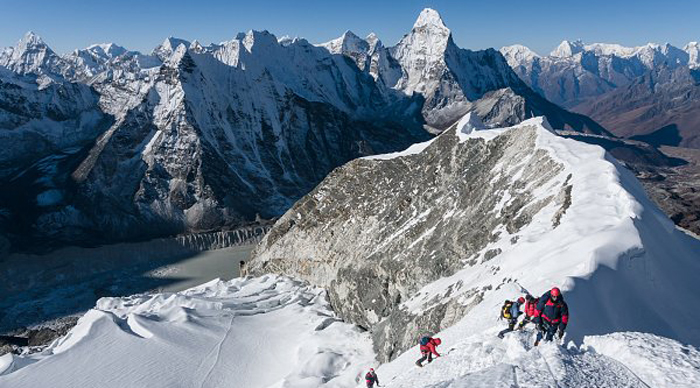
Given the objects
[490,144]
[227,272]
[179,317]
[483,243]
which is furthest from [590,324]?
[227,272]

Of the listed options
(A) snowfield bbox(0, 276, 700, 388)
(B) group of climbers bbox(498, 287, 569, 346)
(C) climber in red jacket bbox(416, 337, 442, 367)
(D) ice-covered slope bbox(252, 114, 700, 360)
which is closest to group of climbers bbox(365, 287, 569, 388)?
(B) group of climbers bbox(498, 287, 569, 346)

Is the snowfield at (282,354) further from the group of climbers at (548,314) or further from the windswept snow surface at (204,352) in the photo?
the group of climbers at (548,314)

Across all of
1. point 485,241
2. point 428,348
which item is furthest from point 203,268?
point 428,348

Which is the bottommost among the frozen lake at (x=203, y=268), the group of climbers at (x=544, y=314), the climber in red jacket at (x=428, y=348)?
the frozen lake at (x=203, y=268)

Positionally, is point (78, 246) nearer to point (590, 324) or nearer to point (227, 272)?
point (227, 272)

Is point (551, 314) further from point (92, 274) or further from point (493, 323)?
point (92, 274)

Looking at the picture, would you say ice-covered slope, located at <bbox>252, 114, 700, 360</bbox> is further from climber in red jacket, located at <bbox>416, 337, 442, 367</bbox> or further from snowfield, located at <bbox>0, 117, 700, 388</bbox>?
climber in red jacket, located at <bbox>416, 337, 442, 367</bbox>

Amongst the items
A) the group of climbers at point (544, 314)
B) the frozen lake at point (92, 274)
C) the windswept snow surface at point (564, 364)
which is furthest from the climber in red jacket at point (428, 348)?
the frozen lake at point (92, 274)
